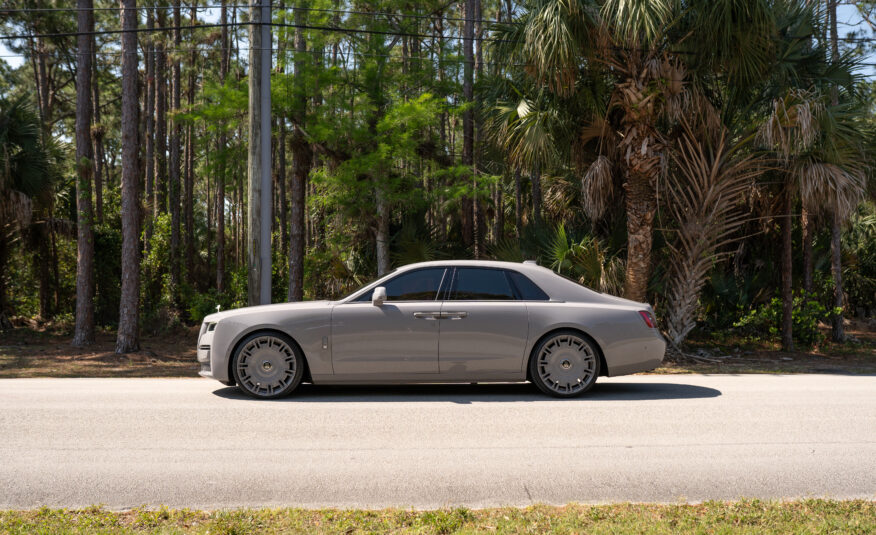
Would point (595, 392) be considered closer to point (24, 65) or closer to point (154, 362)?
point (154, 362)

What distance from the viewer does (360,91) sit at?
16969mm

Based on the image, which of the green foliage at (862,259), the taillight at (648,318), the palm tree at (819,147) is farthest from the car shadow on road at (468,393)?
the green foliage at (862,259)

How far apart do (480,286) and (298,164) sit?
1237cm

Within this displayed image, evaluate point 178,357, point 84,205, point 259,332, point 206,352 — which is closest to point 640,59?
point 259,332

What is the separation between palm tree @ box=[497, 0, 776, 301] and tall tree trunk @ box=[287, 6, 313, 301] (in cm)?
530

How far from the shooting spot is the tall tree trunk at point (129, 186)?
15516 mm

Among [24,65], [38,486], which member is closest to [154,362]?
[38,486]

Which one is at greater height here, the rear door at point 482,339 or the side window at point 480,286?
the side window at point 480,286

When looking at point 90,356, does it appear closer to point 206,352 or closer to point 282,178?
point 206,352

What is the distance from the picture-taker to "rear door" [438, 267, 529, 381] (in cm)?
771

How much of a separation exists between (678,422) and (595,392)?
1.67 meters

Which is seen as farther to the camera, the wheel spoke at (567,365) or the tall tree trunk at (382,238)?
the tall tree trunk at (382,238)

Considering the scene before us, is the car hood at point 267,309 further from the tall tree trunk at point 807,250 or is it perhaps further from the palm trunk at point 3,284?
the palm trunk at point 3,284

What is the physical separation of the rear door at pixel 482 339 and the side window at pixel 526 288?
0.17 meters
